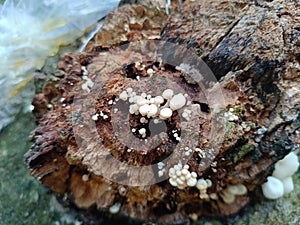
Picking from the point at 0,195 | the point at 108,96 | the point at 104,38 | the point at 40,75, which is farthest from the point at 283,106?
the point at 0,195

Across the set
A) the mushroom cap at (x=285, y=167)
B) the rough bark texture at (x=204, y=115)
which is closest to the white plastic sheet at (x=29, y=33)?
the rough bark texture at (x=204, y=115)

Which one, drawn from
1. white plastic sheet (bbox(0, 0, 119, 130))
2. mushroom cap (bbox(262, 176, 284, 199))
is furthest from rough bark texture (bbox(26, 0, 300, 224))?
white plastic sheet (bbox(0, 0, 119, 130))

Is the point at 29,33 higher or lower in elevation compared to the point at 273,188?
higher

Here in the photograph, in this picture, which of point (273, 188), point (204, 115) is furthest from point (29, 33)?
point (273, 188)

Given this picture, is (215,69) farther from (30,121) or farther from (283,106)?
(30,121)

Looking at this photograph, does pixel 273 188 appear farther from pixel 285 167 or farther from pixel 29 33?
pixel 29 33

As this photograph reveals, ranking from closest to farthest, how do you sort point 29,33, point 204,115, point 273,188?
point 204,115 < point 273,188 < point 29,33

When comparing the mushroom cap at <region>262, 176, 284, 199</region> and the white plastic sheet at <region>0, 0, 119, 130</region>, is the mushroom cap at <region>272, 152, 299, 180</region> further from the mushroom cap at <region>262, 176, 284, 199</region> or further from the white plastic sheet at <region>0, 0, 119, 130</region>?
the white plastic sheet at <region>0, 0, 119, 130</region>

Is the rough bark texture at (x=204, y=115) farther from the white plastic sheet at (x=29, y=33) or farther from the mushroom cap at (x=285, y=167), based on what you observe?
the white plastic sheet at (x=29, y=33)
